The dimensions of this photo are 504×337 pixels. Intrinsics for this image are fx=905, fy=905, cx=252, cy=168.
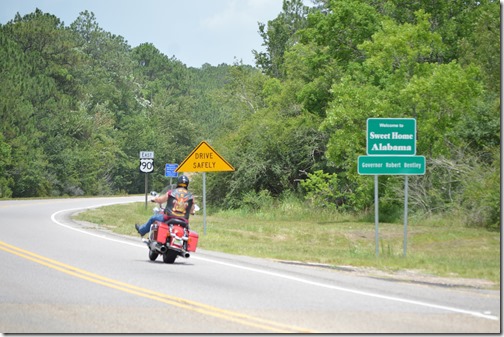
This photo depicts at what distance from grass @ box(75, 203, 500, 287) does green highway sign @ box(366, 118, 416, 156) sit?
Result: 7.82ft

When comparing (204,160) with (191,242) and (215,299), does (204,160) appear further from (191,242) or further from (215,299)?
(215,299)

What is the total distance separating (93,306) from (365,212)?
102 ft

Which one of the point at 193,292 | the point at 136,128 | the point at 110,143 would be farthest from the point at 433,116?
the point at 136,128

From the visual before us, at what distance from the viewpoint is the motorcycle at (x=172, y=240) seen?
18.2 metres

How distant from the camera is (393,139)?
20578 mm

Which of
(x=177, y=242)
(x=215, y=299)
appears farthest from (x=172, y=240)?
(x=215, y=299)

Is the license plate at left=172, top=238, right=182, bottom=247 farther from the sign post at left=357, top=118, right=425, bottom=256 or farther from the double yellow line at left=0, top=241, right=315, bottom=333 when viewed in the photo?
the sign post at left=357, top=118, right=425, bottom=256

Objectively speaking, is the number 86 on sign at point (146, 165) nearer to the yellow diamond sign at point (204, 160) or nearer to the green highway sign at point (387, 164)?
the yellow diamond sign at point (204, 160)

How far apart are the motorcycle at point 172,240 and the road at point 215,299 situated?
291 millimetres

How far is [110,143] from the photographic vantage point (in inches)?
4001

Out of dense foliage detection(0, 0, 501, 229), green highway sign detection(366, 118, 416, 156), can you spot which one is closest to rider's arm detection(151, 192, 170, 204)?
green highway sign detection(366, 118, 416, 156)

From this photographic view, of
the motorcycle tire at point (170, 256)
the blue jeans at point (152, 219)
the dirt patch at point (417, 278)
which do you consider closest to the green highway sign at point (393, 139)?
the dirt patch at point (417, 278)

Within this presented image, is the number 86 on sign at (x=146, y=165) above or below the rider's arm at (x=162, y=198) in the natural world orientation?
above

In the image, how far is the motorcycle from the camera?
59.9ft
